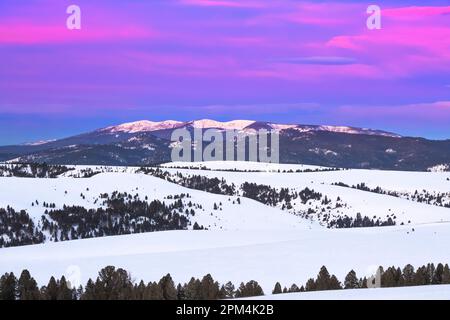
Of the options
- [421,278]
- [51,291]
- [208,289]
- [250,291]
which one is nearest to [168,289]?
[208,289]

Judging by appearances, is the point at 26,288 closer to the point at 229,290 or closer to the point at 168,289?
the point at 168,289

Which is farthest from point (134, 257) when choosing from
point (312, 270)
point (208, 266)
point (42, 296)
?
point (42, 296)

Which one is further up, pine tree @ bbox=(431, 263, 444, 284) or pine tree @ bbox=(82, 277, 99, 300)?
pine tree @ bbox=(431, 263, 444, 284)

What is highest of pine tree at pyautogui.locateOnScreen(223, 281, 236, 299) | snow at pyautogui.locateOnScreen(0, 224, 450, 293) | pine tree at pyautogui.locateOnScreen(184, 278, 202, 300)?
snow at pyautogui.locateOnScreen(0, 224, 450, 293)

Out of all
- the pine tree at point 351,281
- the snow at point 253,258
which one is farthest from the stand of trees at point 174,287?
the snow at point 253,258

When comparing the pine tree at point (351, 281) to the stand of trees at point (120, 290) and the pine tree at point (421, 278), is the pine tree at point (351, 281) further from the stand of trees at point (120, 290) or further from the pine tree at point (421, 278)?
the stand of trees at point (120, 290)

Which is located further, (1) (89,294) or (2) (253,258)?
(2) (253,258)

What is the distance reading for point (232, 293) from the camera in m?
53.0

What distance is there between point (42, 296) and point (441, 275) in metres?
28.0

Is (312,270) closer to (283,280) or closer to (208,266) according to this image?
(283,280)

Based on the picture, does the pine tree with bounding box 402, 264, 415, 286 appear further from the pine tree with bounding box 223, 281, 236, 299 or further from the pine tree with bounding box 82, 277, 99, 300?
the pine tree with bounding box 82, 277, 99, 300

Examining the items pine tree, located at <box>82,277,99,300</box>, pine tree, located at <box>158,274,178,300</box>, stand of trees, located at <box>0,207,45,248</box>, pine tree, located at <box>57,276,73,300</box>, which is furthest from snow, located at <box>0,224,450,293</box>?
stand of trees, located at <box>0,207,45,248</box>
